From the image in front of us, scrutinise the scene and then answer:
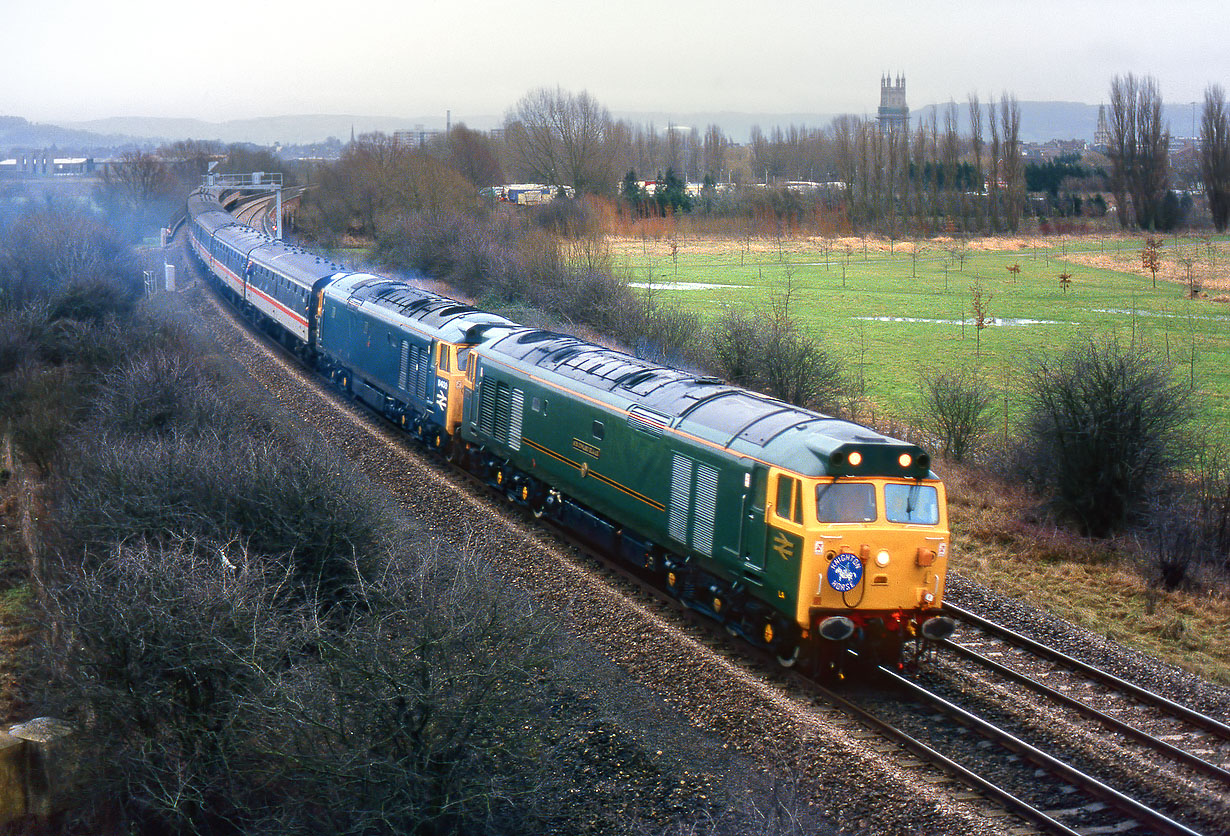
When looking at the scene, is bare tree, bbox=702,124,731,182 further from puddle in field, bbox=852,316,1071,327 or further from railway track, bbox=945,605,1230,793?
railway track, bbox=945,605,1230,793

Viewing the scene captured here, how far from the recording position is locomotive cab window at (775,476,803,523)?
1085cm

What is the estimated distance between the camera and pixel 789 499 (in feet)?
36.1

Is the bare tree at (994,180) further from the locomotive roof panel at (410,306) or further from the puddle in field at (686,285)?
the locomotive roof panel at (410,306)

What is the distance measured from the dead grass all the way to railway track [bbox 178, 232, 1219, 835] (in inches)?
158

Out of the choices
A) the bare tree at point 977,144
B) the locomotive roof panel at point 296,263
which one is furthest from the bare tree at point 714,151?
the locomotive roof panel at point 296,263

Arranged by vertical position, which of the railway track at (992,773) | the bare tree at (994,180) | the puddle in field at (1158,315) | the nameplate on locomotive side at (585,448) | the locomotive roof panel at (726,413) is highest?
the bare tree at (994,180)

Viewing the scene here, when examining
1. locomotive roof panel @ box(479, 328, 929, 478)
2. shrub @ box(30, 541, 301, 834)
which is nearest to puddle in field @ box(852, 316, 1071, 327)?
locomotive roof panel @ box(479, 328, 929, 478)

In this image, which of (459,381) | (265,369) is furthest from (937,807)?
(265,369)

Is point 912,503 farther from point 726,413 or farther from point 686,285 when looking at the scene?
point 686,285

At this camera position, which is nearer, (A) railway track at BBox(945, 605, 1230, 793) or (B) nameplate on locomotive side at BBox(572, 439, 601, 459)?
(A) railway track at BBox(945, 605, 1230, 793)

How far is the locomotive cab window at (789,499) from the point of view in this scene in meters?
10.9

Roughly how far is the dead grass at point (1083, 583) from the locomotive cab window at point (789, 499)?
19.3 feet

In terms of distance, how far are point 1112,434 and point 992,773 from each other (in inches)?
401

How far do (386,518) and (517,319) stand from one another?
20.4 metres
